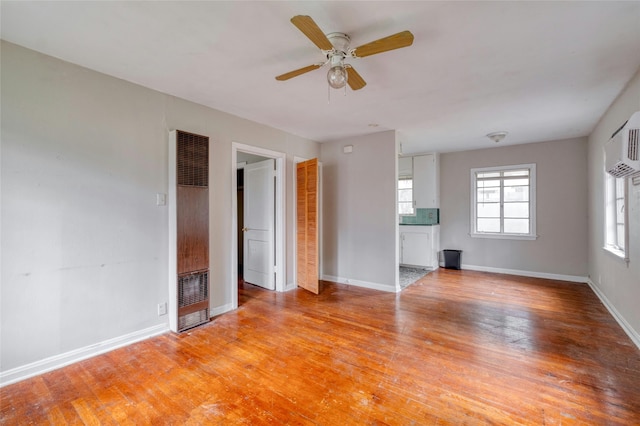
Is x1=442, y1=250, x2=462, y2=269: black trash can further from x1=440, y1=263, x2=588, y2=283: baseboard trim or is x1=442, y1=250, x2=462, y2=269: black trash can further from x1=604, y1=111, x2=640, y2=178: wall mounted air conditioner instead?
x1=604, y1=111, x2=640, y2=178: wall mounted air conditioner

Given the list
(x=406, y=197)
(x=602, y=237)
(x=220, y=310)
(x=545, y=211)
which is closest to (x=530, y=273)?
(x=545, y=211)

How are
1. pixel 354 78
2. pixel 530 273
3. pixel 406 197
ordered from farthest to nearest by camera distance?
pixel 406 197
pixel 530 273
pixel 354 78

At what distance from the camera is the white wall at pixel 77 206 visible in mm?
2191

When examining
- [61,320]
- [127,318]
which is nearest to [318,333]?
[127,318]

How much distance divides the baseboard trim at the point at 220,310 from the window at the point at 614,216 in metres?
4.58

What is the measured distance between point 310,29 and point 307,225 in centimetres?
312

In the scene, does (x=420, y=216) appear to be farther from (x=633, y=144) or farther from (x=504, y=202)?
(x=633, y=144)

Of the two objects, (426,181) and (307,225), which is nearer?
(307,225)

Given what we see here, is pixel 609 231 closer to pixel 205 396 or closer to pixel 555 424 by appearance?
pixel 555 424

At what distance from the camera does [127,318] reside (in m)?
2.77

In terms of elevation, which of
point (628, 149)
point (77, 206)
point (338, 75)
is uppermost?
point (338, 75)

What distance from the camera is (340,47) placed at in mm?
2111

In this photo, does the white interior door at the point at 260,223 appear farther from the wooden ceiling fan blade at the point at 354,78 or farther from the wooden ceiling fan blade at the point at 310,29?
the wooden ceiling fan blade at the point at 310,29

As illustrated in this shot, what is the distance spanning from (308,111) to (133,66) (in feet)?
6.11
